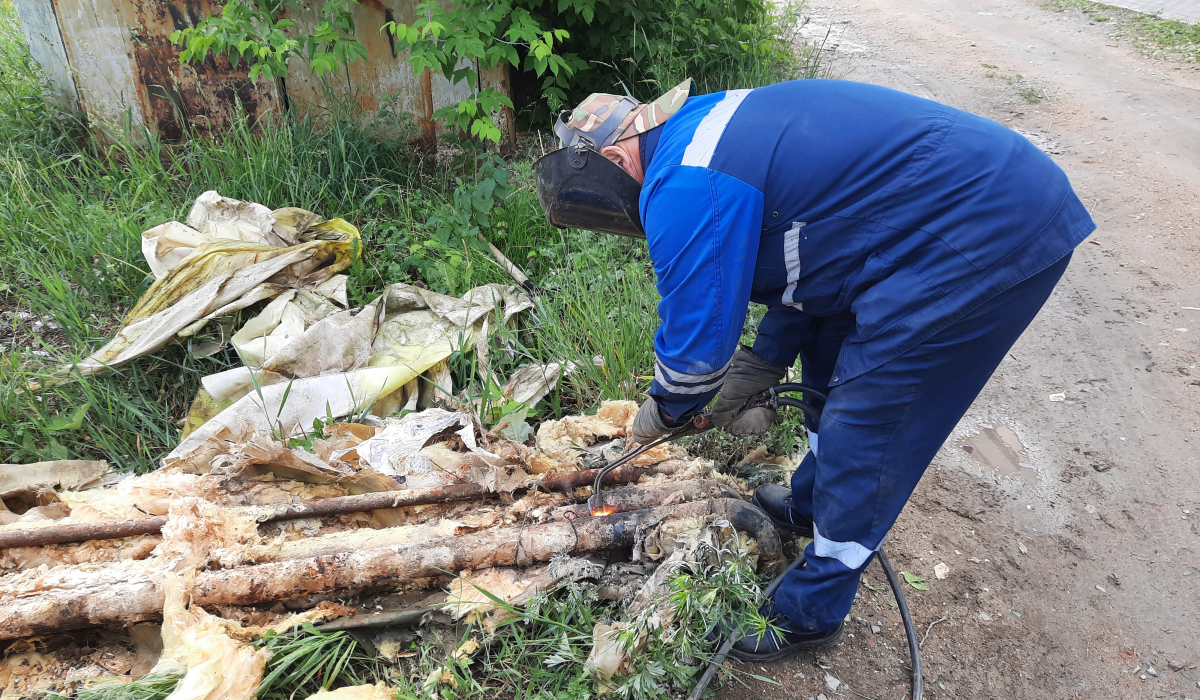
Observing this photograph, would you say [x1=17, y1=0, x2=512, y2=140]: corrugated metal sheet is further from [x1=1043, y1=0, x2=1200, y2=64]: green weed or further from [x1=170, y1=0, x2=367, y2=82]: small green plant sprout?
[x1=1043, y1=0, x2=1200, y2=64]: green weed

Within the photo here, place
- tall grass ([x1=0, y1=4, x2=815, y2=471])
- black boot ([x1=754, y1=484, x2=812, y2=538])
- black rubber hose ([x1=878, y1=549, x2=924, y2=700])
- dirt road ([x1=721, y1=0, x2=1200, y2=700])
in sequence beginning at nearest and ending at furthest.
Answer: black rubber hose ([x1=878, y1=549, x2=924, y2=700])
dirt road ([x1=721, y1=0, x2=1200, y2=700])
black boot ([x1=754, y1=484, x2=812, y2=538])
tall grass ([x1=0, y1=4, x2=815, y2=471])

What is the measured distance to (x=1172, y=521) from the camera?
2891 mm

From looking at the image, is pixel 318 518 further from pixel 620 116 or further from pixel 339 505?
pixel 620 116

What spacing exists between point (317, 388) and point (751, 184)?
2.32m

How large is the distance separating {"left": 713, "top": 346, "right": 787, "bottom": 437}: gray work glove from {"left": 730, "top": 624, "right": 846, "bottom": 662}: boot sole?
74cm

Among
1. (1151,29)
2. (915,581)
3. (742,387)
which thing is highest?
(1151,29)

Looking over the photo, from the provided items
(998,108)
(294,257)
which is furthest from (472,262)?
(998,108)

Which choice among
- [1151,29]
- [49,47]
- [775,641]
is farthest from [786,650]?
[1151,29]

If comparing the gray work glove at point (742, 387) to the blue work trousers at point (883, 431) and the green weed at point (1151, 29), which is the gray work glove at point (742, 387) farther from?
the green weed at point (1151, 29)

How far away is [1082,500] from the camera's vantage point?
300cm

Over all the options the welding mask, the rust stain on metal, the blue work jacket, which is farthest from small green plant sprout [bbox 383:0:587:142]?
the blue work jacket

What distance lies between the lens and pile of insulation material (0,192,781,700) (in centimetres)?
206

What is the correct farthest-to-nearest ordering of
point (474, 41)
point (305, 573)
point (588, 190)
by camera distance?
point (474, 41) < point (305, 573) < point (588, 190)

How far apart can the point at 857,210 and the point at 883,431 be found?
0.63 meters
